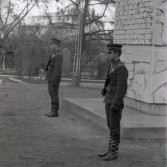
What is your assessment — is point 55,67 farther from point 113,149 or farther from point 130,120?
point 113,149

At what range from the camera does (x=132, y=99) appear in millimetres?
10359

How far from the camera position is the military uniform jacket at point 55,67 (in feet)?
31.8

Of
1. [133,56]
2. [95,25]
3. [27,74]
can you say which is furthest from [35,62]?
[133,56]

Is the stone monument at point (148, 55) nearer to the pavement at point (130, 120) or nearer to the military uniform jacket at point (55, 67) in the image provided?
the pavement at point (130, 120)

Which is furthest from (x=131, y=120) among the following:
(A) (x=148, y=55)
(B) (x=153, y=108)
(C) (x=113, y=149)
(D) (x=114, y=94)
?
(D) (x=114, y=94)

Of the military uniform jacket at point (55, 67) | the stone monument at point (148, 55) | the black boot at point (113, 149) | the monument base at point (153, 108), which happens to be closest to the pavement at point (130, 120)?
the monument base at point (153, 108)

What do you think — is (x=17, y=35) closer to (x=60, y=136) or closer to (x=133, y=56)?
(x=133, y=56)

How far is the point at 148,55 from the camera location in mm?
9539

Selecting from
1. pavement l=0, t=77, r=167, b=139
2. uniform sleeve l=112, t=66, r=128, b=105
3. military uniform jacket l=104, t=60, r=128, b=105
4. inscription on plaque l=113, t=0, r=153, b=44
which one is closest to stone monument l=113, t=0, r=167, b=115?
inscription on plaque l=113, t=0, r=153, b=44

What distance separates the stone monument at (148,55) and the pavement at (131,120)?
35 centimetres

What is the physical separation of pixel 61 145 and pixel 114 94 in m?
1.56

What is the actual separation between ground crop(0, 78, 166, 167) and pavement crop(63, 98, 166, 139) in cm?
15

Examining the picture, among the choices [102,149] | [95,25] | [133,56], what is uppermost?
[95,25]

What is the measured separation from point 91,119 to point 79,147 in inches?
90.3
